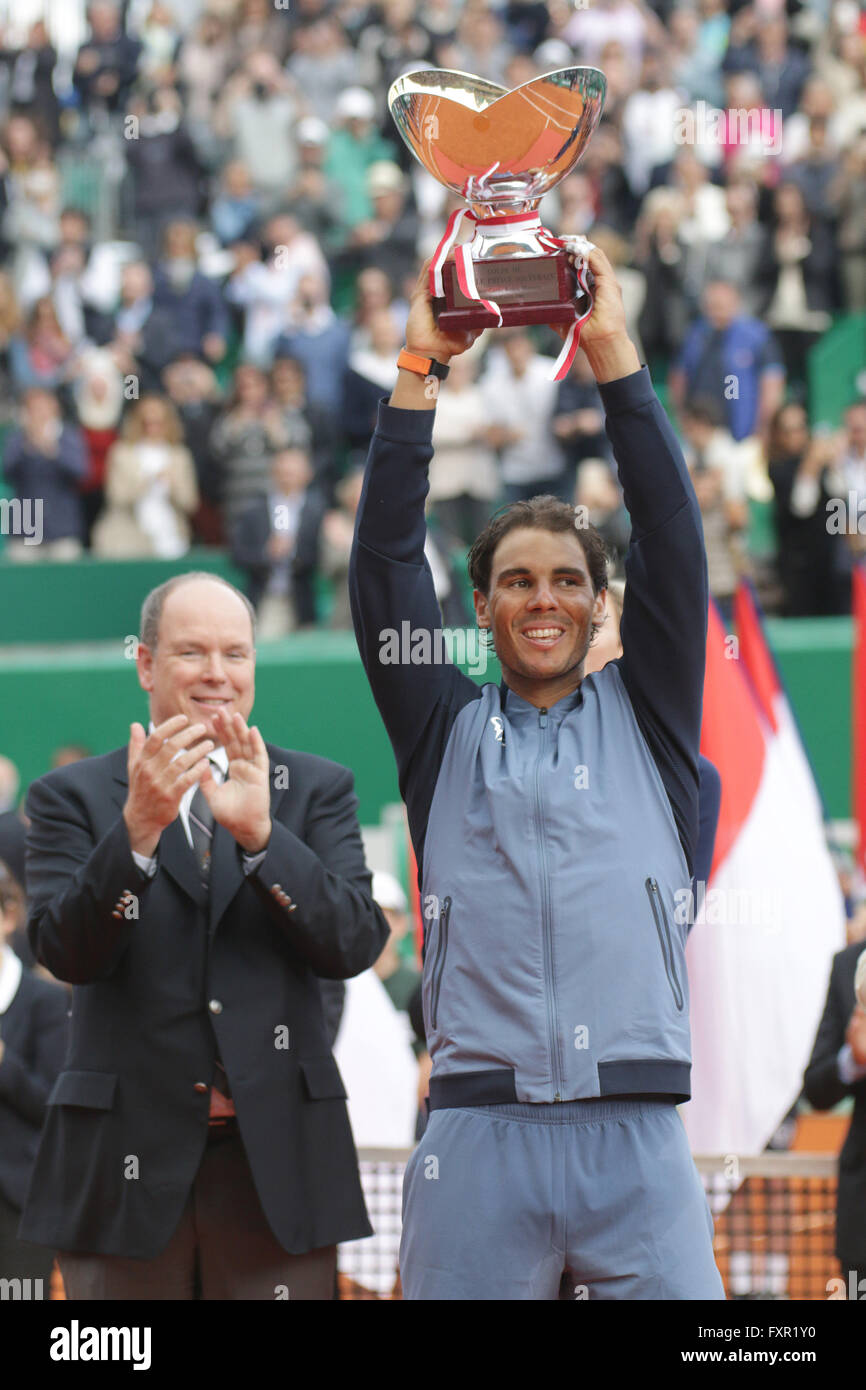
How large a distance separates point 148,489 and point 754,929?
7.10m

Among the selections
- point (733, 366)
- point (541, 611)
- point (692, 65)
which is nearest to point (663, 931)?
point (541, 611)

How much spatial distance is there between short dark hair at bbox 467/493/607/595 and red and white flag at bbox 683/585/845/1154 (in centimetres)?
222

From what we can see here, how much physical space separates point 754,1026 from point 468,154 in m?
3.02

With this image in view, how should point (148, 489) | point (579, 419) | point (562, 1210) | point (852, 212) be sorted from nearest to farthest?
point (562, 1210) → point (579, 419) → point (148, 489) → point (852, 212)

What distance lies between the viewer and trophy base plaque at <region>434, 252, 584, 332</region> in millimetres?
3193

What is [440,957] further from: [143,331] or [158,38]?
[158,38]

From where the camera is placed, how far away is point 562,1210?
284cm

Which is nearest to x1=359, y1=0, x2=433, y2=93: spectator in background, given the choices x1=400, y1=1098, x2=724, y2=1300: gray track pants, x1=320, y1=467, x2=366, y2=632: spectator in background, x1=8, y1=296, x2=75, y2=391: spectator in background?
x1=8, y1=296, x2=75, y2=391: spectator in background

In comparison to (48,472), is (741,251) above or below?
above

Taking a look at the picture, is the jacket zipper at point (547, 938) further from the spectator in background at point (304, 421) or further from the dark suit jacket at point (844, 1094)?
the spectator in background at point (304, 421)

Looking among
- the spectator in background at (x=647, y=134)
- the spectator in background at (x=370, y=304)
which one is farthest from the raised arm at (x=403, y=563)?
the spectator in background at (x=647, y=134)

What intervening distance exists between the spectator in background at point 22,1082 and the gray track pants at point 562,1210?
1.60 meters

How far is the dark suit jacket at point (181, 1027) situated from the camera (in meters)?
3.44

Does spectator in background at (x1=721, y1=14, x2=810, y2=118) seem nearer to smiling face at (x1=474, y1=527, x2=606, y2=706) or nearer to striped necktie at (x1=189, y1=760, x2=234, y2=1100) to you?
striped necktie at (x1=189, y1=760, x2=234, y2=1100)
